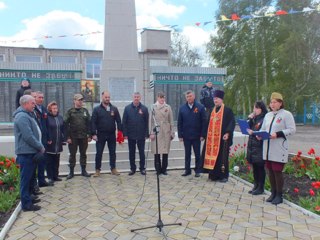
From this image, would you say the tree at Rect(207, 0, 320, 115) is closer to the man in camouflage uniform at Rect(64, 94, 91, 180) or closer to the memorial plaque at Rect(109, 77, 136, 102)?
the memorial plaque at Rect(109, 77, 136, 102)

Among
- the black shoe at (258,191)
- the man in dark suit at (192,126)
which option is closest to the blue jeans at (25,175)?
the man in dark suit at (192,126)

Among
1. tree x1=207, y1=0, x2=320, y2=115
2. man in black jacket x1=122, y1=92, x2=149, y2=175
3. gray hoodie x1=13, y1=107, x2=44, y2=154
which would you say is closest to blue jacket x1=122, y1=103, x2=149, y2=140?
man in black jacket x1=122, y1=92, x2=149, y2=175

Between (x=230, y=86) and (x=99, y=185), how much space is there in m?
19.5

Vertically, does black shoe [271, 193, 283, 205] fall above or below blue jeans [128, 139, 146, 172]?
below

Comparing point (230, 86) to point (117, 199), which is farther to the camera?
point (230, 86)

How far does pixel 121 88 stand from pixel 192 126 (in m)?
2.59

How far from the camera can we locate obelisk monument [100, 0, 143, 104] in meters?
8.38

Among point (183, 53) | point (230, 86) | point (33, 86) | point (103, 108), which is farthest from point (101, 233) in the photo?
point (183, 53)

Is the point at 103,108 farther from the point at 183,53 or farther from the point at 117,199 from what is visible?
the point at 183,53

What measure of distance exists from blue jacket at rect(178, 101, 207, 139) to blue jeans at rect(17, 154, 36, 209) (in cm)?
323

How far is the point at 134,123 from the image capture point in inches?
267

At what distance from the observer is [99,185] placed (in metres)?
5.99

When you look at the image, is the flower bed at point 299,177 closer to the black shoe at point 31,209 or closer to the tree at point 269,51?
the black shoe at point 31,209

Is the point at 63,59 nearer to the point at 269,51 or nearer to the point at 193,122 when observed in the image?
the point at 269,51
